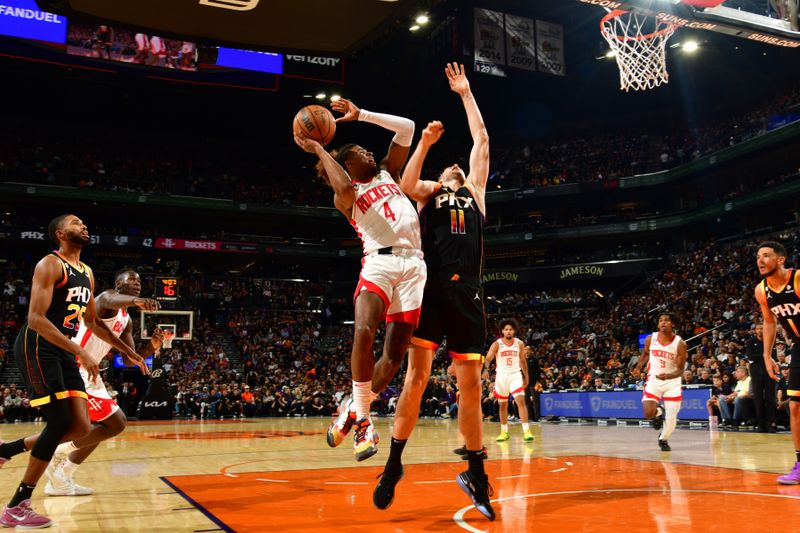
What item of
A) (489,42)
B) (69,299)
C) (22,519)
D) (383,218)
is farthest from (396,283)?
(489,42)

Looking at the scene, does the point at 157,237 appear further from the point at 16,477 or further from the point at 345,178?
the point at 345,178

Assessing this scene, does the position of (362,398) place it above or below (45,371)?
below

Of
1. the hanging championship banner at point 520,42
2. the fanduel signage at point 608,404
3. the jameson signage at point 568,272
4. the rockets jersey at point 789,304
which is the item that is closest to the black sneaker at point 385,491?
the rockets jersey at point 789,304

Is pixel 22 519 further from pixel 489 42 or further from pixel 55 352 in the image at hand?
pixel 489 42

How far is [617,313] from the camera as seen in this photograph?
30094 millimetres

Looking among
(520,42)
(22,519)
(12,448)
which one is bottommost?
(22,519)

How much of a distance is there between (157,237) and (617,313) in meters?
22.6

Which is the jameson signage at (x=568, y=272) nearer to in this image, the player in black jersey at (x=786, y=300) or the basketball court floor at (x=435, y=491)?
the basketball court floor at (x=435, y=491)

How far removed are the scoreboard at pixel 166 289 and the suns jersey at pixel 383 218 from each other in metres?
24.7

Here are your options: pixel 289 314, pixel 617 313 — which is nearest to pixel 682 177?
pixel 617 313

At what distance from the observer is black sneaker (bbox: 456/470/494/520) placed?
4.39 metres

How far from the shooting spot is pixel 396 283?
15.1 ft

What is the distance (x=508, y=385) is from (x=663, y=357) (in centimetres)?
308

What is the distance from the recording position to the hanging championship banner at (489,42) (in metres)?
28.1
